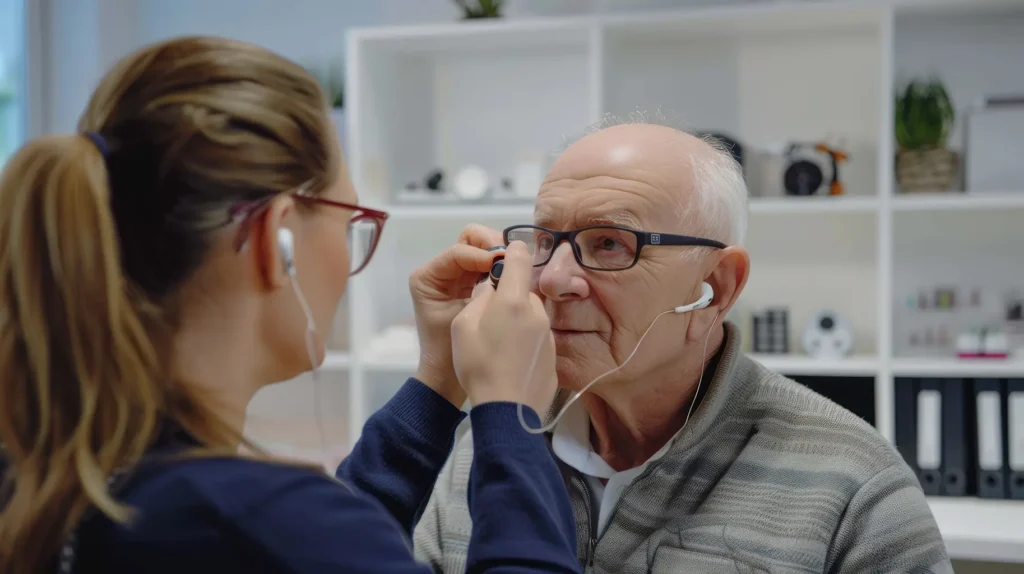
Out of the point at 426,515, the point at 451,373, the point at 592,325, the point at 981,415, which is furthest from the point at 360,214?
the point at 981,415

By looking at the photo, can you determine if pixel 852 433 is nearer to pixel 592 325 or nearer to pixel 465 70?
pixel 592 325

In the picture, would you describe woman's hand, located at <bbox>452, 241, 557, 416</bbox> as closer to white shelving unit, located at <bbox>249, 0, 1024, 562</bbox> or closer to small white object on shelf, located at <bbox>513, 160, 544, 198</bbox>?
white shelving unit, located at <bbox>249, 0, 1024, 562</bbox>

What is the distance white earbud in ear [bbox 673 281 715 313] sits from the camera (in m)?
1.39

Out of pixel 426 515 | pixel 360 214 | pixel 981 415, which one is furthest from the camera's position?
pixel 981 415

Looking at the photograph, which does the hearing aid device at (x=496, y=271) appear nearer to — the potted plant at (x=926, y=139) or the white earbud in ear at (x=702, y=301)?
the white earbud in ear at (x=702, y=301)

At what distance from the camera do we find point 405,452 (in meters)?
1.19

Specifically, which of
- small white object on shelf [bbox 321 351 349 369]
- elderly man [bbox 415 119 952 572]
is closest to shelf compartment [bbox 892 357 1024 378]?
elderly man [bbox 415 119 952 572]

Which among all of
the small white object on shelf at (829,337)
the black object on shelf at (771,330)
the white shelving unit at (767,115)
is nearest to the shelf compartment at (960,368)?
the white shelving unit at (767,115)

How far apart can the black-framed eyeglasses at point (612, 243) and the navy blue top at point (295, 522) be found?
484 millimetres

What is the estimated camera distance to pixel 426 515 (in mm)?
1515

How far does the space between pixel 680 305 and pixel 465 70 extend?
2.04 metres

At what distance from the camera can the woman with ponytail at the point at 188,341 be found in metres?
0.73

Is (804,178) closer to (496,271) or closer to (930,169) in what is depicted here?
(930,169)

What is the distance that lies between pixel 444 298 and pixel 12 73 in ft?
10.2
